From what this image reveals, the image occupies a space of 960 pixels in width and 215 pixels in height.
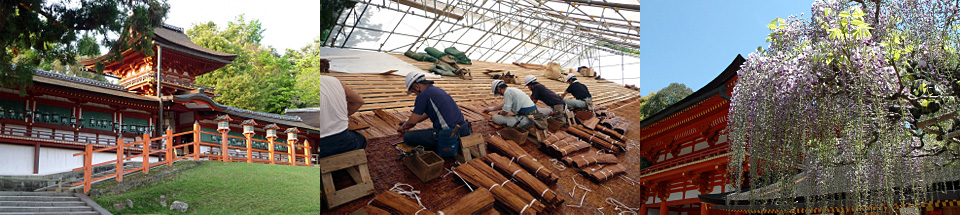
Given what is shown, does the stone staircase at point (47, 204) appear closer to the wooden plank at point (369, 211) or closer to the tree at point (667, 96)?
the wooden plank at point (369, 211)

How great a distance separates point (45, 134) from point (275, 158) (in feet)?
10.1

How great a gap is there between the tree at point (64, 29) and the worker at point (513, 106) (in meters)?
5.98

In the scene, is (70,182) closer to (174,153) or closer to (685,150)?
(174,153)

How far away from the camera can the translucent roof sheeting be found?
3207 mm

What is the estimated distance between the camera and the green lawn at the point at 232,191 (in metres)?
7.14

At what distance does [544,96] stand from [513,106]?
0.85 ft

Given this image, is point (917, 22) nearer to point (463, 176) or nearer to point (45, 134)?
point (463, 176)

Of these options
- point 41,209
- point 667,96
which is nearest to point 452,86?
point 667,96

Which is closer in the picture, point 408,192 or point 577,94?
point 408,192

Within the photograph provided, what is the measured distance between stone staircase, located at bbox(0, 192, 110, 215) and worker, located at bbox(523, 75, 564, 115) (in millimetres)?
5451

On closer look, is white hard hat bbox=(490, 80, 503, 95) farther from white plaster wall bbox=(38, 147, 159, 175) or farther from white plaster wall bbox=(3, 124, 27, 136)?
white plaster wall bbox=(3, 124, 27, 136)

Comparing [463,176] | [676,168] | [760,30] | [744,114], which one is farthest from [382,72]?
[676,168]

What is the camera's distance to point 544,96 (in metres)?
3.61

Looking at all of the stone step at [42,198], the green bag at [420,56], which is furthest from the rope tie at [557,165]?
the stone step at [42,198]
